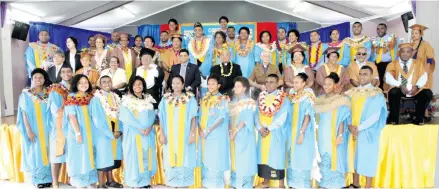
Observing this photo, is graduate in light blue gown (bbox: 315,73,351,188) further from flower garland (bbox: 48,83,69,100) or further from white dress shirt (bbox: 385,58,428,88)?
flower garland (bbox: 48,83,69,100)

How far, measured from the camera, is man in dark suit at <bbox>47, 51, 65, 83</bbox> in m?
4.76

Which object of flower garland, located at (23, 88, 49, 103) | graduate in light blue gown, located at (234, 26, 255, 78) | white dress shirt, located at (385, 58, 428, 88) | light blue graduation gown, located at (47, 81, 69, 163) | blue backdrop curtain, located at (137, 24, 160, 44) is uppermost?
blue backdrop curtain, located at (137, 24, 160, 44)

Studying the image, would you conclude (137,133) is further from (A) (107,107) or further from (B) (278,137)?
(B) (278,137)

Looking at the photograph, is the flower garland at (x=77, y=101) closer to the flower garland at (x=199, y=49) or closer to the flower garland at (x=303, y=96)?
the flower garland at (x=199, y=49)

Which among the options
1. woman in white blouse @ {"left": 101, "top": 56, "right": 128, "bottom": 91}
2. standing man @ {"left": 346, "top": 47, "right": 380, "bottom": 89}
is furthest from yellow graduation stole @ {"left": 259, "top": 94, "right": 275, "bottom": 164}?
woman in white blouse @ {"left": 101, "top": 56, "right": 128, "bottom": 91}

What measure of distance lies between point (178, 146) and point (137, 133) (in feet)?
1.43

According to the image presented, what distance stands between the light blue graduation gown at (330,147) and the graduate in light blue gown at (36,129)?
2920mm

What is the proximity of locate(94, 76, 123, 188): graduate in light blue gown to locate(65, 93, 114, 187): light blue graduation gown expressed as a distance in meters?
0.05

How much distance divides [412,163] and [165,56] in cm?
359

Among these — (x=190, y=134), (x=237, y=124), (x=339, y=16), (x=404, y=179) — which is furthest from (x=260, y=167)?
(x=339, y=16)

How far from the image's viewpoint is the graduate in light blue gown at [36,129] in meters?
4.00

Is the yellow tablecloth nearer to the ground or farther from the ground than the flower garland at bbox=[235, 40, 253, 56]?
nearer to the ground

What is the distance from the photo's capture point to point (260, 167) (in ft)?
12.7

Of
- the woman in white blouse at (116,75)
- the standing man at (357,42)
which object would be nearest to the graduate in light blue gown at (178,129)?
the woman in white blouse at (116,75)
